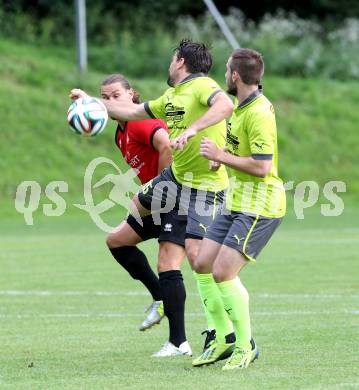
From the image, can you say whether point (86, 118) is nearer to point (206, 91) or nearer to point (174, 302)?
point (206, 91)

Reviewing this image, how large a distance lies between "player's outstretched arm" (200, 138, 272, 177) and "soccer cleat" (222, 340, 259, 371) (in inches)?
47.0

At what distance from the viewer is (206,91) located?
8336 mm

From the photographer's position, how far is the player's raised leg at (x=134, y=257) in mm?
9250

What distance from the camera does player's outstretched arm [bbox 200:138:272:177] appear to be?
7582 mm

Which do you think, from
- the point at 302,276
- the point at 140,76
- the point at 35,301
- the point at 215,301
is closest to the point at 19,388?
the point at 215,301

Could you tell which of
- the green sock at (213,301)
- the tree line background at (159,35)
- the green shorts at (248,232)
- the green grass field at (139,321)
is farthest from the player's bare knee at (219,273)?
the tree line background at (159,35)

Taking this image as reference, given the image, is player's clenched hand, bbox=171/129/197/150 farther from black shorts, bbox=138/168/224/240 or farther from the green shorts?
black shorts, bbox=138/168/224/240

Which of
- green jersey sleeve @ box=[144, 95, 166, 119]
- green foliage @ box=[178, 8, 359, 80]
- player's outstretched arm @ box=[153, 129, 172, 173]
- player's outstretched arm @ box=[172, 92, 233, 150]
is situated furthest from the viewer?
green foliage @ box=[178, 8, 359, 80]

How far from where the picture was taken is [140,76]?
33.6m

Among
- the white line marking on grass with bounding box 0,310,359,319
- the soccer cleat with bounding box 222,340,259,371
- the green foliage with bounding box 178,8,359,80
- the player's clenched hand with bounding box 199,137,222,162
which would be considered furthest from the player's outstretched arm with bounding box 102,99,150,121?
the green foliage with bounding box 178,8,359,80

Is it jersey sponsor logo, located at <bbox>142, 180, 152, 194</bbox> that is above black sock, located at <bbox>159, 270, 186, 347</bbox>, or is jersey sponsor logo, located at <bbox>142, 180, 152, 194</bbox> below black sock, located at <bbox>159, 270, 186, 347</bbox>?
above

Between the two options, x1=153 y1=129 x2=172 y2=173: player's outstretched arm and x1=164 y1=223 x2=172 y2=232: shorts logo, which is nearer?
x1=164 y1=223 x2=172 y2=232: shorts logo

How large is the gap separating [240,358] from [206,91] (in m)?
1.97

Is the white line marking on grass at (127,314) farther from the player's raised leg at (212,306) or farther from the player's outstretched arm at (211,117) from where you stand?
the player's outstretched arm at (211,117)
